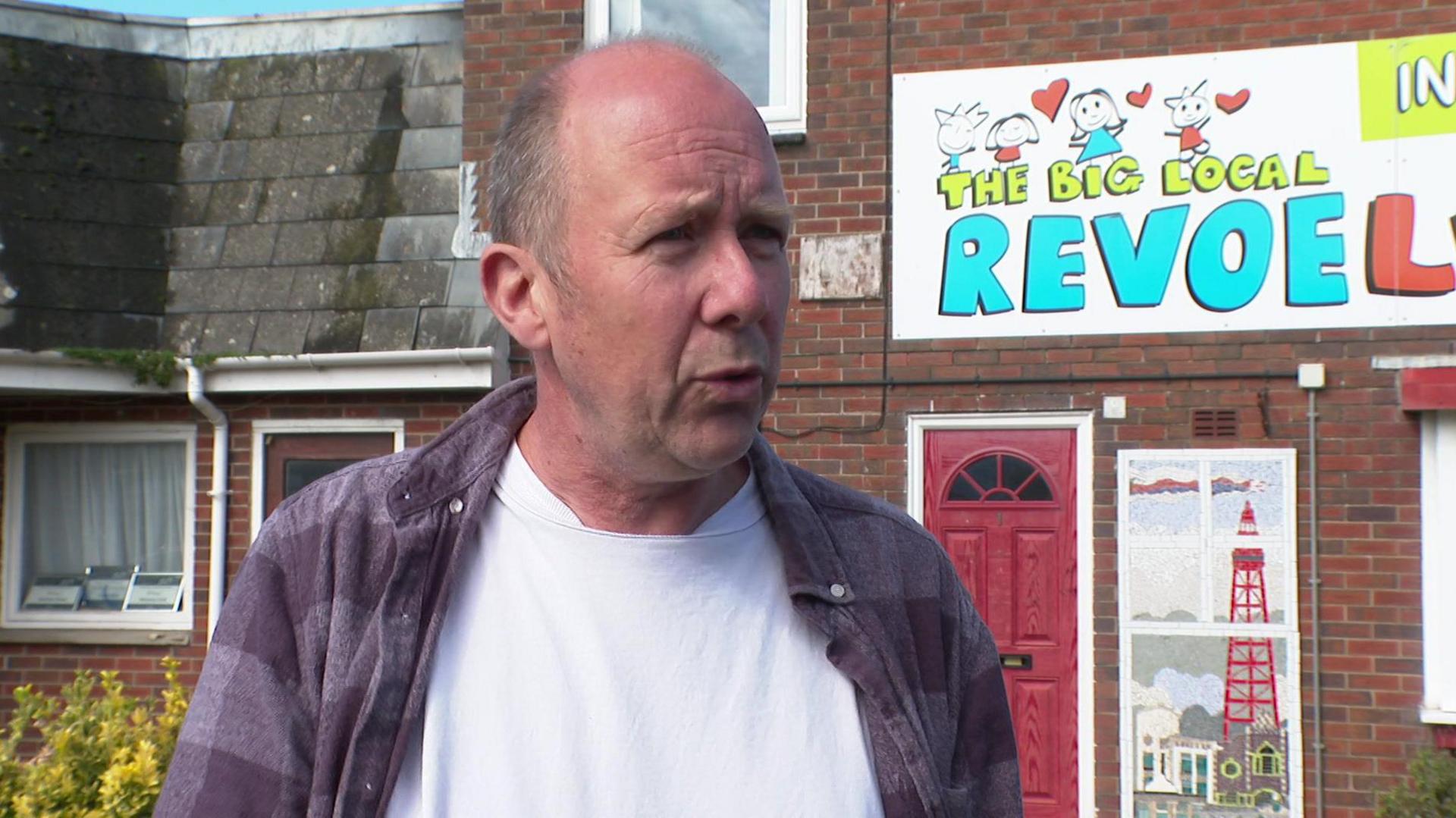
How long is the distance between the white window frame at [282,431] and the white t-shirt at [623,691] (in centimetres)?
669

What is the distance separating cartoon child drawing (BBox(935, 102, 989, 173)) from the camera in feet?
24.8

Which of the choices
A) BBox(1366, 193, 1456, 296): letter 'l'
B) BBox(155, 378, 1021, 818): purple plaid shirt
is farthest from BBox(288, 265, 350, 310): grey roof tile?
BBox(155, 378, 1021, 818): purple plaid shirt

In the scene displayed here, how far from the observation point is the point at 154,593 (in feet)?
27.8

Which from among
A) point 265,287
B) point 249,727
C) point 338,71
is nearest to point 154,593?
point 265,287

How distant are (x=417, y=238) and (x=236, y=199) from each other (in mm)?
1441

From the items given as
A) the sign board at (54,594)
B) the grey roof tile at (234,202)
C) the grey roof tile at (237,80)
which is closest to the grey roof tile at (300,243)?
the grey roof tile at (234,202)

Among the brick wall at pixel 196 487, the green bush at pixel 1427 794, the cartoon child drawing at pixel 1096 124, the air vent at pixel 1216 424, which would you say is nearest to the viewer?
the green bush at pixel 1427 794

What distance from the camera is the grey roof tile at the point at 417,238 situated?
8047 mm

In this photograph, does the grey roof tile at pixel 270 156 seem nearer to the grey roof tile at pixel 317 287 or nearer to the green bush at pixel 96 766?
the grey roof tile at pixel 317 287

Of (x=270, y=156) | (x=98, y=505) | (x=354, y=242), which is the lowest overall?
(x=98, y=505)

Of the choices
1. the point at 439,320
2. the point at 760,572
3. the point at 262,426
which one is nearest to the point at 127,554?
the point at 262,426

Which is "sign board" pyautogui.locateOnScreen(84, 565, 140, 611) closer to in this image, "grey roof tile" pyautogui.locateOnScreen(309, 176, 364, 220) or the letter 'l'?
"grey roof tile" pyautogui.locateOnScreen(309, 176, 364, 220)

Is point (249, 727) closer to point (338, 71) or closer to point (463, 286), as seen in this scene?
point (463, 286)

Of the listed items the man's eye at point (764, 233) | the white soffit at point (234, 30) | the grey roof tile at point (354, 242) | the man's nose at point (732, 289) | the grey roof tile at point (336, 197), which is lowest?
the man's nose at point (732, 289)
